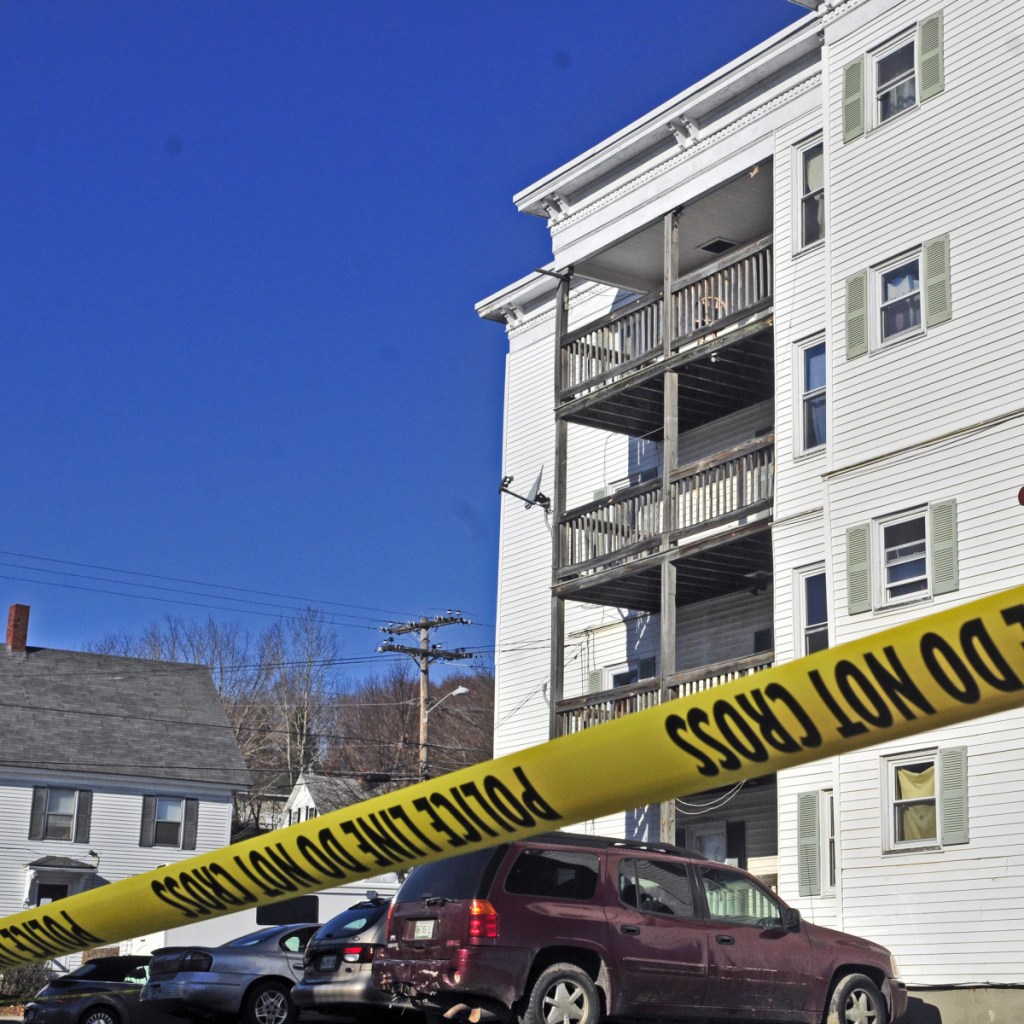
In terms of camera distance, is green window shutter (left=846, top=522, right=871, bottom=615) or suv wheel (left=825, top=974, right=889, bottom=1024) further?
green window shutter (left=846, top=522, right=871, bottom=615)

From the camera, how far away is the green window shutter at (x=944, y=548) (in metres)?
19.6

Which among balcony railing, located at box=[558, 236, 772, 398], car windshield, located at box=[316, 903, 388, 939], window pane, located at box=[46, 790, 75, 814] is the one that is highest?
balcony railing, located at box=[558, 236, 772, 398]

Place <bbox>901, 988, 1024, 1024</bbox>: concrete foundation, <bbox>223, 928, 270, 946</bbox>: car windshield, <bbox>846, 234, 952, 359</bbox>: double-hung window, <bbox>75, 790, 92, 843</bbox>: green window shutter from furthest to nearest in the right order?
<bbox>75, 790, 92, 843</bbox>: green window shutter
<bbox>846, 234, 952, 359</bbox>: double-hung window
<bbox>901, 988, 1024, 1024</bbox>: concrete foundation
<bbox>223, 928, 270, 946</bbox>: car windshield

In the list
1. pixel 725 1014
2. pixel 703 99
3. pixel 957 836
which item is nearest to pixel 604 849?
pixel 725 1014

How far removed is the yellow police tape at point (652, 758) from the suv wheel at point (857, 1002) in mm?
11802

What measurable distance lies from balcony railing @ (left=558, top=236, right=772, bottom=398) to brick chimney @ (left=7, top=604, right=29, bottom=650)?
3285cm

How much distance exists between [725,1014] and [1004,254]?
443 inches

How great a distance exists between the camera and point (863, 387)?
21.6 metres

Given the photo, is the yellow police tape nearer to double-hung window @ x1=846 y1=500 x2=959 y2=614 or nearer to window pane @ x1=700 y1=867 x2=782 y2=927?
window pane @ x1=700 y1=867 x2=782 y2=927

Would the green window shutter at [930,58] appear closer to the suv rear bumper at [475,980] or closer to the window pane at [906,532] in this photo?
the window pane at [906,532]

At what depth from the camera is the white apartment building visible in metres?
19.4

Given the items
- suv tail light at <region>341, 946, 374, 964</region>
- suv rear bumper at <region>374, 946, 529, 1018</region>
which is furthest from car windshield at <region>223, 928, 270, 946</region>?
suv rear bumper at <region>374, 946, 529, 1018</region>

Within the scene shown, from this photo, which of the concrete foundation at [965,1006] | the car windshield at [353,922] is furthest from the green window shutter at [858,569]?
the car windshield at [353,922]

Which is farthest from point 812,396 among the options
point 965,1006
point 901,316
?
point 965,1006
